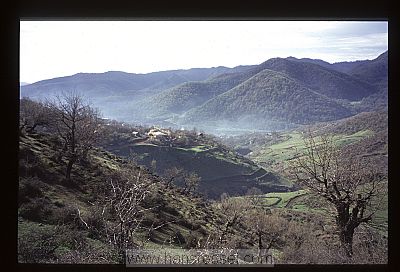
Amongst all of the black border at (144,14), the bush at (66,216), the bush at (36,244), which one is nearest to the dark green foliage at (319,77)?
the black border at (144,14)

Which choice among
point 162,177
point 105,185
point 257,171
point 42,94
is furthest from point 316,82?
point 42,94

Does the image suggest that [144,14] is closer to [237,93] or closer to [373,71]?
[237,93]

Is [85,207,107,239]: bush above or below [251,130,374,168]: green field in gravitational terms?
below

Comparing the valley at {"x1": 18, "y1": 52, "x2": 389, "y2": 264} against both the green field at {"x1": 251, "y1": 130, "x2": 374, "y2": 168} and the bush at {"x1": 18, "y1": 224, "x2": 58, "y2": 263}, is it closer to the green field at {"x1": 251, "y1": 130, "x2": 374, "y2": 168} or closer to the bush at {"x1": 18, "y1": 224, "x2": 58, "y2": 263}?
the green field at {"x1": 251, "y1": 130, "x2": 374, "y2": 168}

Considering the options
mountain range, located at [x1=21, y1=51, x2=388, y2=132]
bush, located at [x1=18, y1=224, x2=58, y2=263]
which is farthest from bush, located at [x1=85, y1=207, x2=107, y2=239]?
mountain range, located at [x1=21, y1=51, x2=388, y2=132]

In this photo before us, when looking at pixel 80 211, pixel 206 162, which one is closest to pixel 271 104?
pixel 206 162

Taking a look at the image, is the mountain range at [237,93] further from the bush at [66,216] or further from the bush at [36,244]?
the bush at [36,244]
